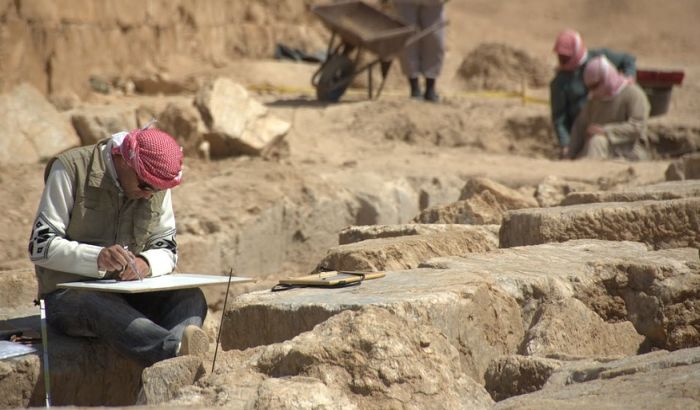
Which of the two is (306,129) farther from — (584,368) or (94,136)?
(584,368)

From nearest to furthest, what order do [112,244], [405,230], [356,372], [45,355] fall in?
[356,372]
[45,355]
[112,244]
[405,230]

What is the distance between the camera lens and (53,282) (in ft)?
15.2

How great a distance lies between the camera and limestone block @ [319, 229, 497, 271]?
506 cm

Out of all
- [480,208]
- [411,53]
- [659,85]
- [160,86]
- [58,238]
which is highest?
[58,238]

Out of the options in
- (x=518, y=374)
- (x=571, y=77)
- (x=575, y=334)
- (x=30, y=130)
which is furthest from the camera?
(x=571, y=77)

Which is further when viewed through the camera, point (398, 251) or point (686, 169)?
point (686, 169)

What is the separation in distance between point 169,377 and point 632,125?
8253 millimetres

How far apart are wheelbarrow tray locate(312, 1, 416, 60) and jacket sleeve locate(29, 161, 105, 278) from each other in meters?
8.42

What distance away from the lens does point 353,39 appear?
42.9ft

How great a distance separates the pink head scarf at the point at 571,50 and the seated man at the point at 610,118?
46 cm

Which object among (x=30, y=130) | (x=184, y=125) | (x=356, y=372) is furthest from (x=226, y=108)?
(x=356, y=372)

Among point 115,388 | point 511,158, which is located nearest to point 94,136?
point 511,158

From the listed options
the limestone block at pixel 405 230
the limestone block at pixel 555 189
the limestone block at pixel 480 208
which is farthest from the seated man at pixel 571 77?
the limestone block at pixel 405 230

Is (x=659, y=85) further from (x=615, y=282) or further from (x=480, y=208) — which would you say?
(x=615, y=282)
